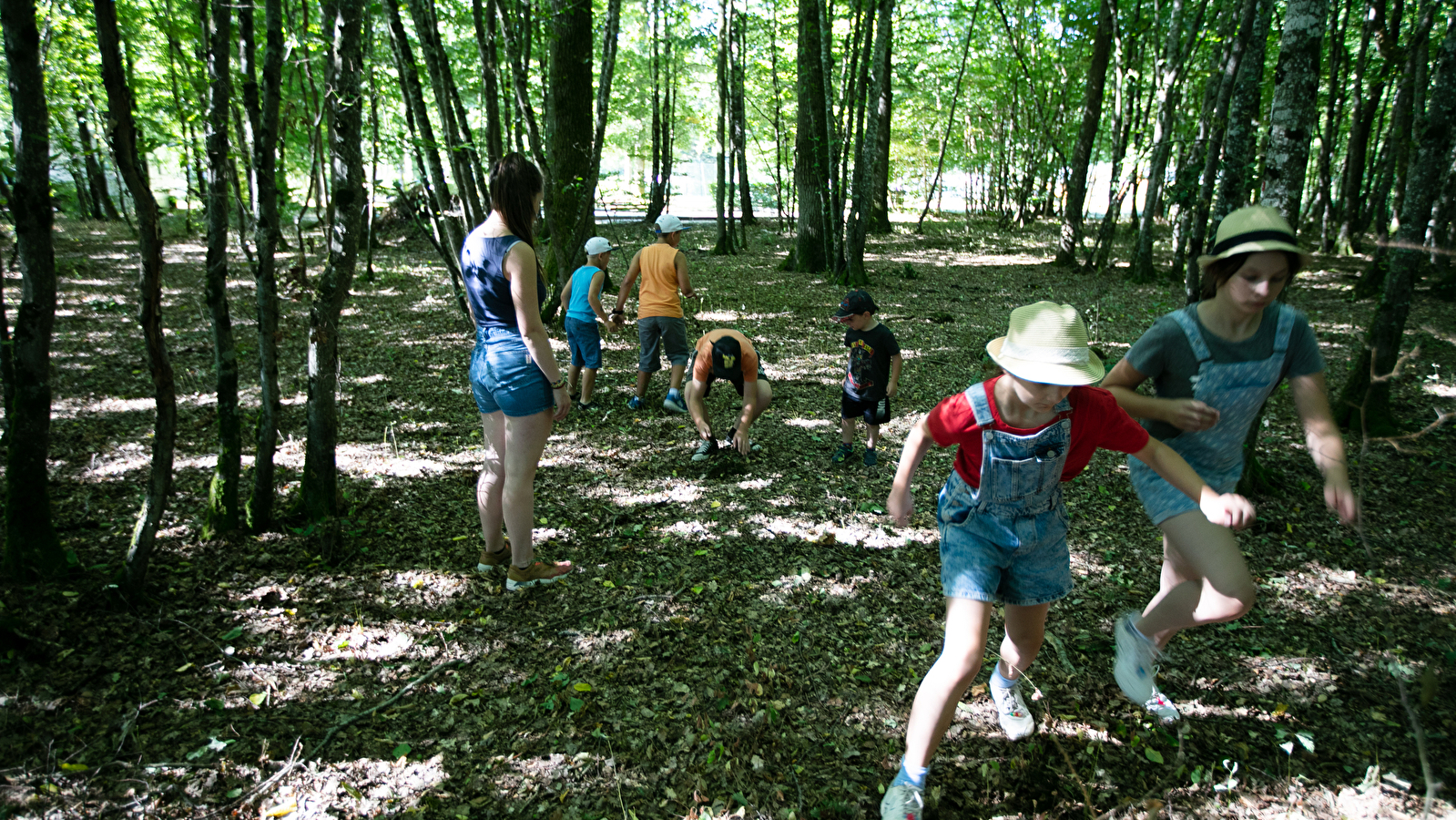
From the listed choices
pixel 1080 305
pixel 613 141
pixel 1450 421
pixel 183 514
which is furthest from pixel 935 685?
pixel 613 141

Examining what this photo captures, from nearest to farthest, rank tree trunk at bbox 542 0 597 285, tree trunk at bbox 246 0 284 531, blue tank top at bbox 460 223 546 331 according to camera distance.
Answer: blue tank top at bbox 460 223 546 331 → tree trunk at bbox 246 0 284 531 → tree trunk at bbox 542 0 597 285

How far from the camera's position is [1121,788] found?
8.86ft

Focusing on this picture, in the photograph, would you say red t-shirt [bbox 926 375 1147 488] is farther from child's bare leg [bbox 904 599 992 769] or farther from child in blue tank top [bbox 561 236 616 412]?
child in blue tank top [bbox 561 236 616 412]

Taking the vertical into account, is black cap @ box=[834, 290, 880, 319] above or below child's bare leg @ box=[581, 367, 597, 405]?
above

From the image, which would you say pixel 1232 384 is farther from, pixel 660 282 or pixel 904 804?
pixel 660 282

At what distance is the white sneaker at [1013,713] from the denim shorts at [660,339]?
14.3 feet

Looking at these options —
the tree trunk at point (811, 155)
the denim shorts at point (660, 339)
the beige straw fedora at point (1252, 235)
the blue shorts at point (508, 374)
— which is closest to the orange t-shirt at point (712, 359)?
the denim shorts at point (660, 339)

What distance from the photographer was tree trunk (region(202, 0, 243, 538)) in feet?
12.0

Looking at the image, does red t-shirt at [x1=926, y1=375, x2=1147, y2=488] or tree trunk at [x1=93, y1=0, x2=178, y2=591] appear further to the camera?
tree trunk at [x1=93, y1=0, x2=178, y2=591]

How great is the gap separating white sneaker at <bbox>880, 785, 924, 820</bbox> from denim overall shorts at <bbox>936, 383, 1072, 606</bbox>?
67 centimetres

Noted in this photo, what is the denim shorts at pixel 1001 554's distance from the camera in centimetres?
238

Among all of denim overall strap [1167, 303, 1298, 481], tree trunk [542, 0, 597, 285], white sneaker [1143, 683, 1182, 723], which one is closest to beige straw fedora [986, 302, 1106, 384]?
denim overall strap [1167, 303, 1298, 481]

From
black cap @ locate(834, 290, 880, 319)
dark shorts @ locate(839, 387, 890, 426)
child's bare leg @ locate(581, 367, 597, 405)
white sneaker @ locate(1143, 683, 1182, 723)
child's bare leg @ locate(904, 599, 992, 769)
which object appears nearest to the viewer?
child's bare leg @ locate(904, 599, 992, 769)

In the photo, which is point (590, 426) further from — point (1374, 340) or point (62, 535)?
point (1374, 340)
